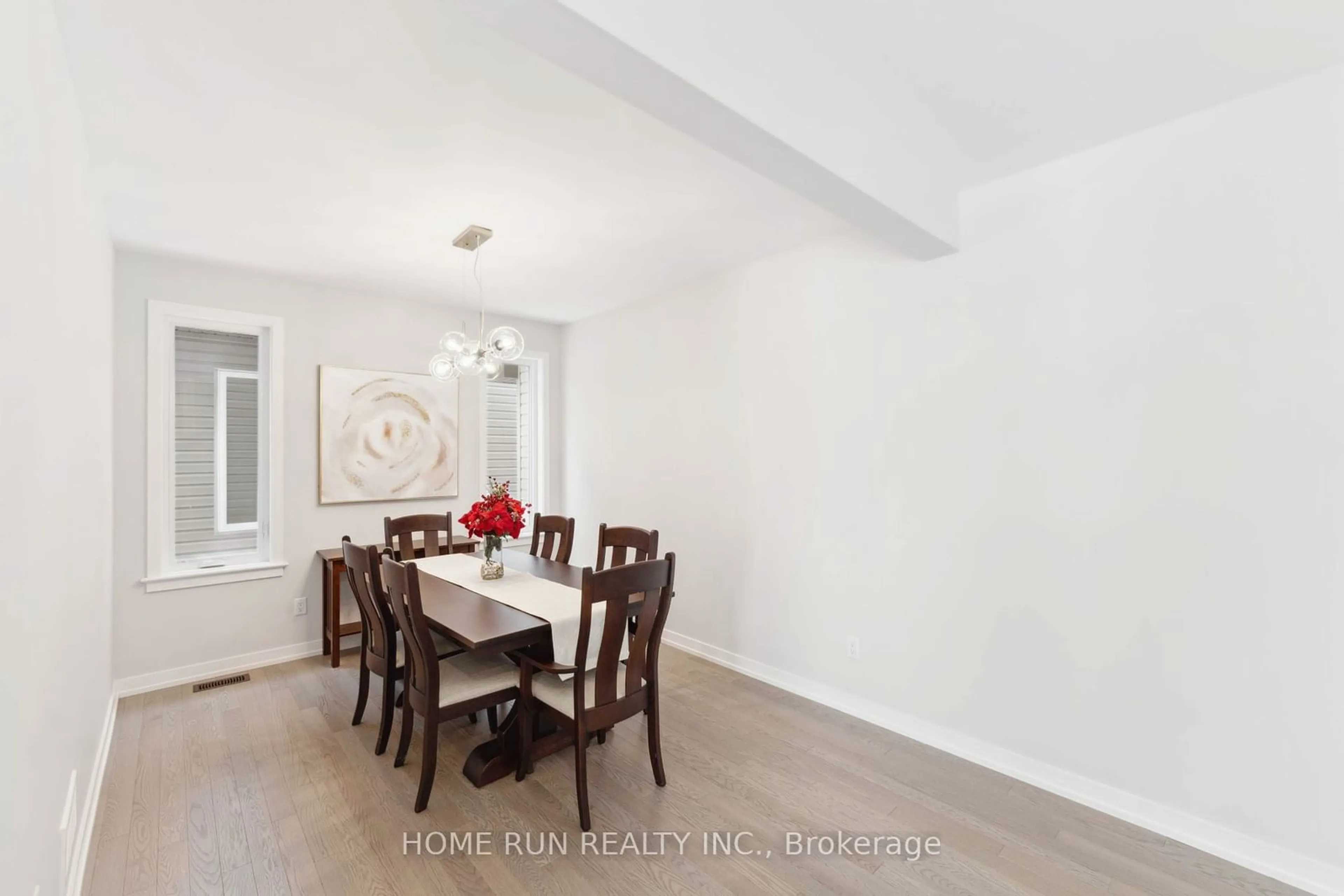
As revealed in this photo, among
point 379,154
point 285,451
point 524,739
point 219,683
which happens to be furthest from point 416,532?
point 379,154

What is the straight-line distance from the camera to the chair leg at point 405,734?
2477 mm

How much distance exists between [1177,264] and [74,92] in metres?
3.96

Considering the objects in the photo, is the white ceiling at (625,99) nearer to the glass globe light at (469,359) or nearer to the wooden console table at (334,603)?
the glass globe light at (469,359)

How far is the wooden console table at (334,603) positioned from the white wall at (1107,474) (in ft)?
9.05

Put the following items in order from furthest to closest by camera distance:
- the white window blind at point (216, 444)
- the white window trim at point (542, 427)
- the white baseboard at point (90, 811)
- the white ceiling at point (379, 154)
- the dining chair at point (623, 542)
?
the white window trim at point (542, 427), the white window blind at point (216, 444), the dining chair at point (623, 542), the white baseboard at point (90, 811), the white ceiling at point (379, 154)

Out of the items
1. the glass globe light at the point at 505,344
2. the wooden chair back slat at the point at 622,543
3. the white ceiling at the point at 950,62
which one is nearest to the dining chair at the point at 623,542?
the wooden chair back slat at the point at 622,543

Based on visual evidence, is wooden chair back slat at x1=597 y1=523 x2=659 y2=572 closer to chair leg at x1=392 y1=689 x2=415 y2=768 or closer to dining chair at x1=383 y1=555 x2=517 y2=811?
dining chair at x1=383 y1=555 x2=517 y2=811

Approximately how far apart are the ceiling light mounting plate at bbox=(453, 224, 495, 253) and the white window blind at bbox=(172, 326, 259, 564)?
191 cm

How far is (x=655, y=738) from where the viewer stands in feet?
8.00

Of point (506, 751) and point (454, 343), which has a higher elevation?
point (454, 343)

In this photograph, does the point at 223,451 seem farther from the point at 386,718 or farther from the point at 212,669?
the point at 386,718

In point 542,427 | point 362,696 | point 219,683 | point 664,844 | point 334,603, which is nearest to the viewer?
point 664,844

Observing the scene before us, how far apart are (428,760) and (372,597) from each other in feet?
2.47

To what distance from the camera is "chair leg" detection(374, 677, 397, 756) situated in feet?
8.71
